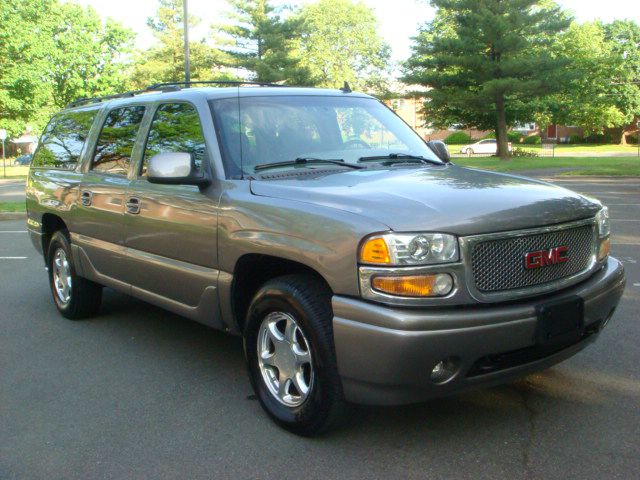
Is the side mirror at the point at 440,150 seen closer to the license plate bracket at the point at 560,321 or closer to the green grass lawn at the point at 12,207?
the license plate bracket at the point at 560,321

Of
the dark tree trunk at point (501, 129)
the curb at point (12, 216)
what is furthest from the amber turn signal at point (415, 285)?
the dark tree trunk at point (501, 129)

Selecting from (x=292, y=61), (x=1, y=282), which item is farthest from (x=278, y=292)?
(x=292, y=61)

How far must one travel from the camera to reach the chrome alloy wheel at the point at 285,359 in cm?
371

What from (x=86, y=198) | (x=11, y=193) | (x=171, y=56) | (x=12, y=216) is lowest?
(x=11, y=193)

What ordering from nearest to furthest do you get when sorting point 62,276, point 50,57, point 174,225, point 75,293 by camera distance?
point 174,225 < point 75,293 < point 62,276 < point 50,57

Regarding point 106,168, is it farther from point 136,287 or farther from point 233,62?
point 233,62

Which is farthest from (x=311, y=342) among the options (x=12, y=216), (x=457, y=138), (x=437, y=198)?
(x=457, y=138)

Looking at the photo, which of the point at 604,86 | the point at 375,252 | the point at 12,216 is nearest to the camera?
the point at 375,252

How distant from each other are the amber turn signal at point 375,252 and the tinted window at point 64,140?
3.64 meters

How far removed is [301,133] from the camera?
4633mm

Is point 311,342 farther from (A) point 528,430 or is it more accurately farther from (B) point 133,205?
(B) point 133,205

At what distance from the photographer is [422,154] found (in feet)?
16.3

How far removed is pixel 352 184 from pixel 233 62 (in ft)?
162

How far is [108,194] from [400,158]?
85.4 inches
